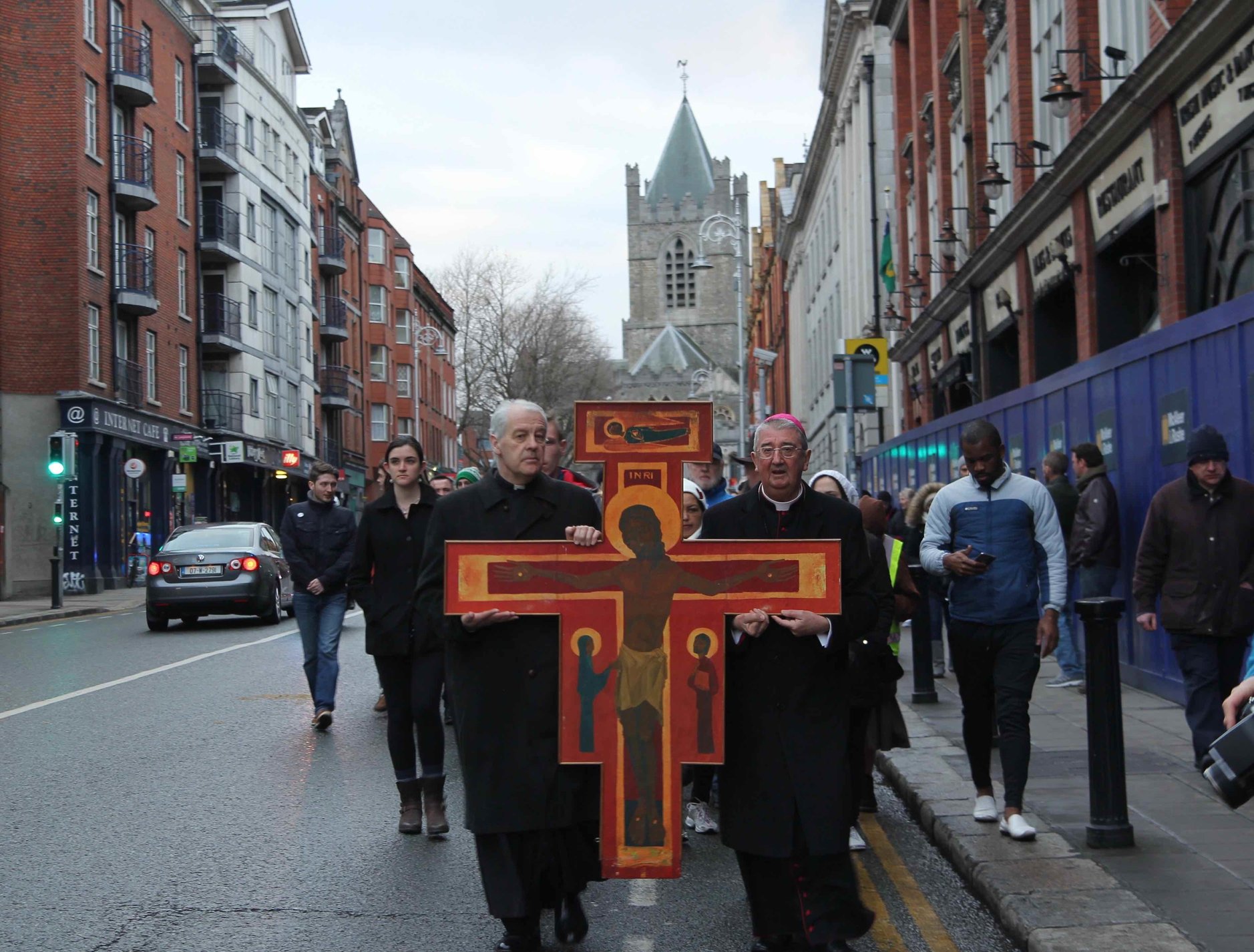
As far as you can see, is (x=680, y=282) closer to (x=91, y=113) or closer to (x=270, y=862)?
(x=91, y=113)

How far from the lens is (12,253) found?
36.0m

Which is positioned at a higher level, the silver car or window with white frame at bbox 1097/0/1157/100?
window with white frame at bbox 1097/0/1157/100

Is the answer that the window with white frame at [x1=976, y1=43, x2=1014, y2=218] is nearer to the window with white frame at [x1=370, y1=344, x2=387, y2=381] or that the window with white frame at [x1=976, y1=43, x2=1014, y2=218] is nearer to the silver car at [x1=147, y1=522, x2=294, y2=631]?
the silver car at [x1=147, y1=522, x2=294, y2=631]

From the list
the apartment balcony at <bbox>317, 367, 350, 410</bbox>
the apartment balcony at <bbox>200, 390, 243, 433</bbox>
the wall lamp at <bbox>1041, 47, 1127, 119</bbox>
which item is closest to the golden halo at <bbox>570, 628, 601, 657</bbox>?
the wall lamp at <bbox>1041, 47, 1127, 119</bbox>

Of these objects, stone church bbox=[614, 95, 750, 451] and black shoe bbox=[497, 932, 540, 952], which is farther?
stone church bbox=[614, 95, 750, 451]

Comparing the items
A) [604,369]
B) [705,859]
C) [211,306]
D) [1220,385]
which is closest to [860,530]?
[705,859]

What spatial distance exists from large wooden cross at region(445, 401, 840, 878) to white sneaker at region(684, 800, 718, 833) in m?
2.84

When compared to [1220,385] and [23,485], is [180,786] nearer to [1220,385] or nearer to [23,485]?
[1220,385]

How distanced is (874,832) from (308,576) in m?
4.91

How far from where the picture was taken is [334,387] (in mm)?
64938

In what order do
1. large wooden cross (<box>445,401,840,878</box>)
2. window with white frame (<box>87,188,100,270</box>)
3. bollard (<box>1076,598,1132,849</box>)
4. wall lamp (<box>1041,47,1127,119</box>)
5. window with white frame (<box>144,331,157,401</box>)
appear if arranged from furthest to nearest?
window with white frame (<box>144,331,157,401</box>)
window with white frame (<box>87,188,100,270</box>)
wall lamp (<box>1041,47,1127,119</box>)
bollard (<box>1076,598,1132,849</box>)
large wooden cross (<box>445,401,840,878</box>)

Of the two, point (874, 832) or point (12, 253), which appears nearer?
point (874, 832)

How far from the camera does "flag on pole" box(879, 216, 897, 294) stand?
35.1 meters

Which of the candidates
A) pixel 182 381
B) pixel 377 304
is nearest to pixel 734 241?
pixel 182 381
